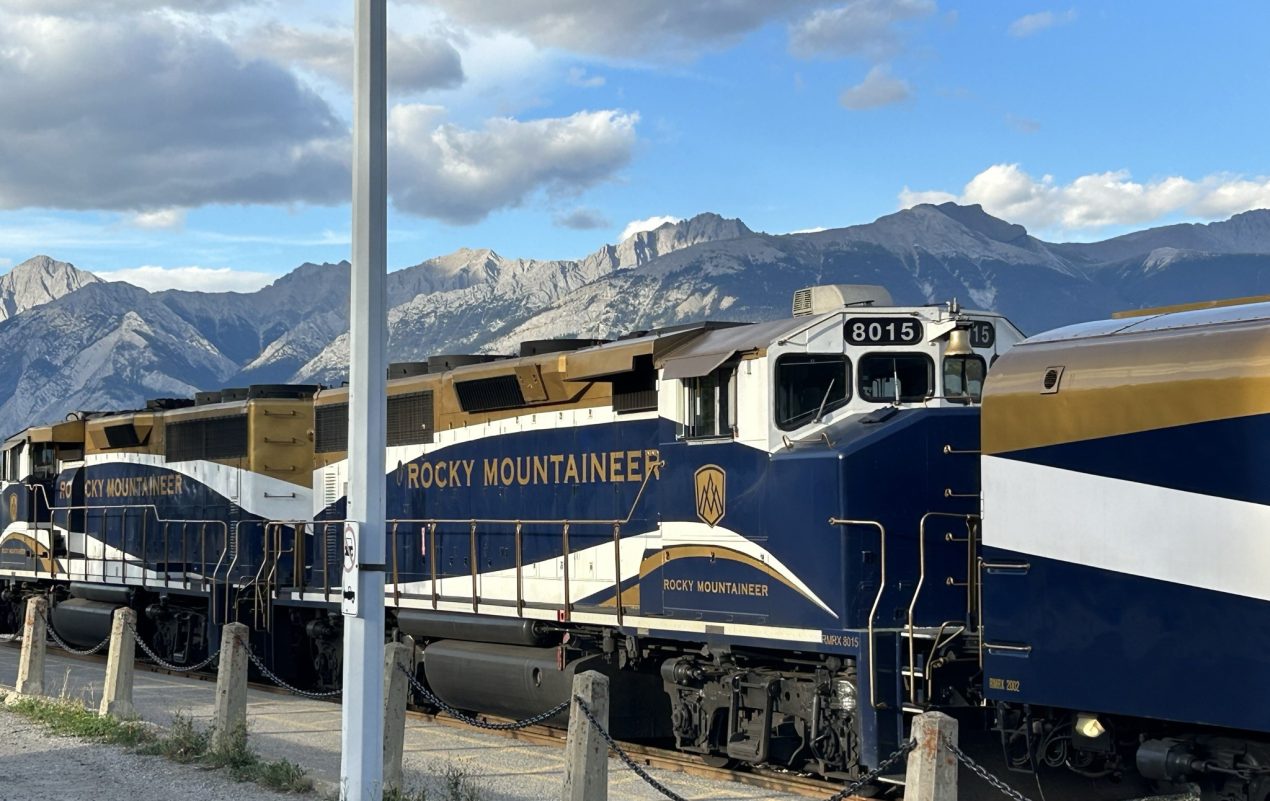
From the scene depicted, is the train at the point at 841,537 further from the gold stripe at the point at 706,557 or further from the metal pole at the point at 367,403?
the metal pole at the point at 367,403

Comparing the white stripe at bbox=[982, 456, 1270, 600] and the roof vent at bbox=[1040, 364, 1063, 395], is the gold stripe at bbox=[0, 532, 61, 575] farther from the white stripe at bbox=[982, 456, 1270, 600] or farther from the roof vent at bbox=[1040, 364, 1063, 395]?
the roof vent at bbox=[1040, 364, 1063, 395]

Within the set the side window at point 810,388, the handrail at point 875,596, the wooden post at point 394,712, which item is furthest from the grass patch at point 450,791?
the side window at point 810,388

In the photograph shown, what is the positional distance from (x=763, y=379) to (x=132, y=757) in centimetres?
657

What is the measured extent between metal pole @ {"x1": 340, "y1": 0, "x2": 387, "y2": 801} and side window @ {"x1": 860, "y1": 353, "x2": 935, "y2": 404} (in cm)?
436

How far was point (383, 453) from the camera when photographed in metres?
8.95

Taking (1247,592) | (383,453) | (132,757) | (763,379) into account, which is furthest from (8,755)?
(1247,592)

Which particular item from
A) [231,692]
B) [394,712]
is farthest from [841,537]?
[231,692]

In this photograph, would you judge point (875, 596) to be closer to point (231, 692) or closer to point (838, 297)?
point (838, 297)

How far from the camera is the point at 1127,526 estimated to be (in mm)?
8469

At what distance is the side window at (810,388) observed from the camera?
448 inches

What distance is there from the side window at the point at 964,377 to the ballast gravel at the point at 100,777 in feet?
19.6

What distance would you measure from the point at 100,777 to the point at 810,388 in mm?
6740

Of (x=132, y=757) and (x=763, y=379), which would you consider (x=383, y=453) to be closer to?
(x=763, y=379)

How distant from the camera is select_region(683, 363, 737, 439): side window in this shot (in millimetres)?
11742
